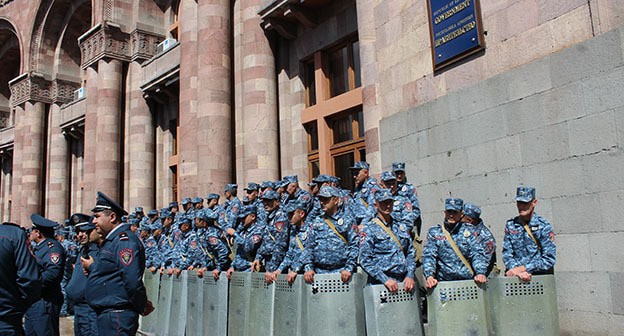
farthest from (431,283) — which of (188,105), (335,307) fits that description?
(188,105)

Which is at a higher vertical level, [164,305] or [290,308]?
[290,308]

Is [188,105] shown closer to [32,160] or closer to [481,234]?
[481,234]

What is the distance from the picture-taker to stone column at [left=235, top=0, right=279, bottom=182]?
47.9ft

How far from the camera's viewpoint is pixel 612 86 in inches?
247

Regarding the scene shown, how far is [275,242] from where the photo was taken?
281 inches

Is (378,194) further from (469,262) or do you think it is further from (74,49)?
(74,49)

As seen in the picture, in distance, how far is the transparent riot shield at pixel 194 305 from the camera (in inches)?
313

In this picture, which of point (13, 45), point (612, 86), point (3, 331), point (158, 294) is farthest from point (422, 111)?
point (13, 45)

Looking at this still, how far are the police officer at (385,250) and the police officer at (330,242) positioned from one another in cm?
25

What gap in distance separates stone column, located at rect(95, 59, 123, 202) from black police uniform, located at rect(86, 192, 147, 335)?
1727 centimetres

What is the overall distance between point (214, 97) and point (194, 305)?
8096 millimetres

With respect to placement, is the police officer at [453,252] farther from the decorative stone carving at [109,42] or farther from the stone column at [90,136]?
the stone column at [90,136]

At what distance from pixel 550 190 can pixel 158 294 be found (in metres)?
6.78

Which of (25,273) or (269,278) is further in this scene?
(269,278)
